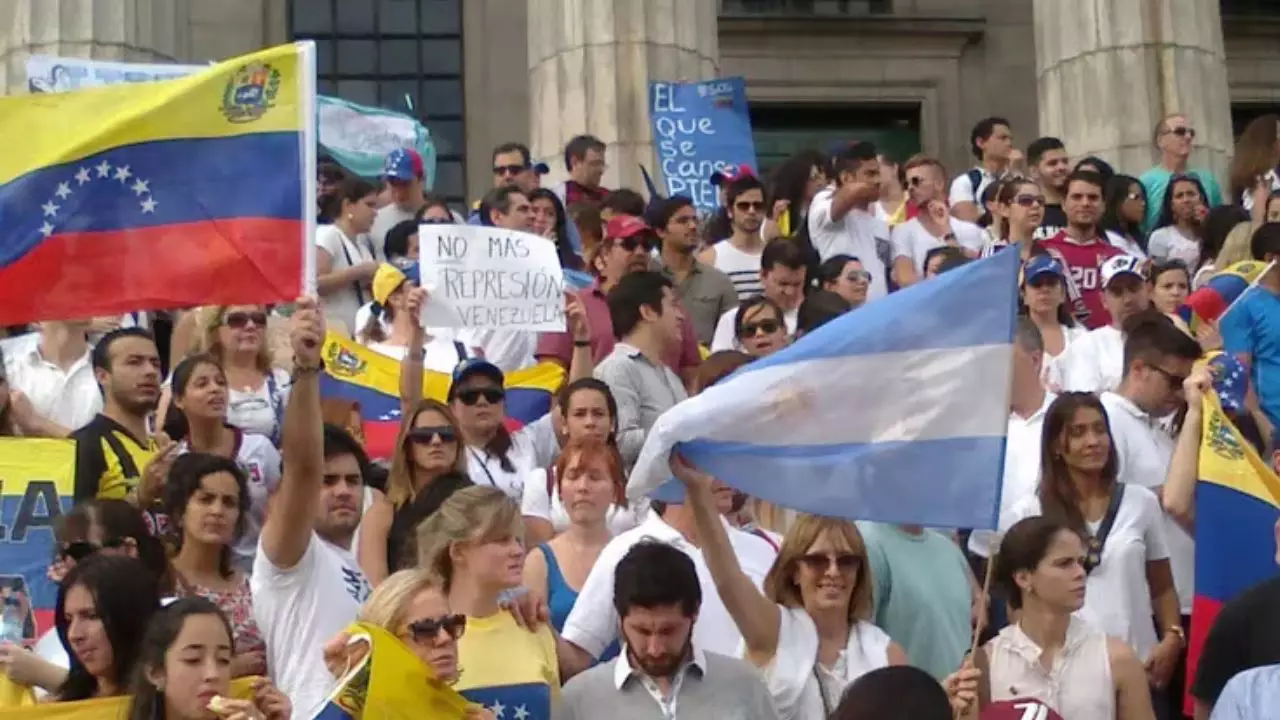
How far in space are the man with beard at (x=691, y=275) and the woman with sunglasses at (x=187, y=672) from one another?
6.58 m

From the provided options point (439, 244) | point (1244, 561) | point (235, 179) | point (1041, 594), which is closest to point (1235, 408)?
point (1244, 561)

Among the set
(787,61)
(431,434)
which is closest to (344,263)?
(431,434)

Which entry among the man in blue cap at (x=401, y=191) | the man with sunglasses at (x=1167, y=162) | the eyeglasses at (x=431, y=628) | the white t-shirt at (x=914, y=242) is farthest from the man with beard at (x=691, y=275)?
the eyeglasses at (x=431, y=628)

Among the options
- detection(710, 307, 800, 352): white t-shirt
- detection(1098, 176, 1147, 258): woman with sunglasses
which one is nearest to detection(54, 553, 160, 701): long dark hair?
detection(710, 307, 800, 352): white t-shirt

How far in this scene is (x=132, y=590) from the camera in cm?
793

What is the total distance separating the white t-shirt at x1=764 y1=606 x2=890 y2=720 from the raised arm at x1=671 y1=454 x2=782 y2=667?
43 mm

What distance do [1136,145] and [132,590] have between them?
13.2 m

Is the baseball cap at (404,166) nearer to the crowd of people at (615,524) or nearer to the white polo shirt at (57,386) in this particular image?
the crowd of people at (615,524)

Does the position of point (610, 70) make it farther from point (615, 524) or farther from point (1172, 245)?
point (615, 524)

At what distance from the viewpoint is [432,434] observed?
9.88 metres

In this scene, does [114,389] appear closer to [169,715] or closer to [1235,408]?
[169,715]

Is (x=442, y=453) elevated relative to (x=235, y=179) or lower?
lower

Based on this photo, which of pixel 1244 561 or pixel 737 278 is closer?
pixel 1244 561

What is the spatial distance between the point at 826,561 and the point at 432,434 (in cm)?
198
